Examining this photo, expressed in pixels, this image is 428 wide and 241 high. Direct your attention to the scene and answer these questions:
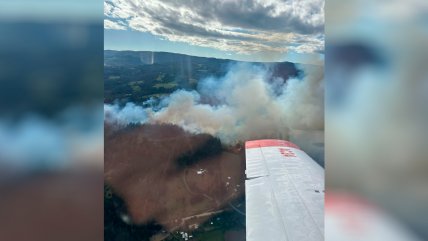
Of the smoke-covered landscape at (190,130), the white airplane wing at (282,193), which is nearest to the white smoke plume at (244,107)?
the smoke-covered landscape at (190,130)

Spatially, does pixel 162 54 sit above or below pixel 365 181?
above

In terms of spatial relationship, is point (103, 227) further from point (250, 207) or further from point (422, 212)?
point (422, 212)

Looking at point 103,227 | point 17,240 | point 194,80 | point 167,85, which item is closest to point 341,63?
point 194,80

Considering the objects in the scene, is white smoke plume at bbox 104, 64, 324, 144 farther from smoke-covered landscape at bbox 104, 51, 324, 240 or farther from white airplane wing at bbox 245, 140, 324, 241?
white airplane wing at bbox 245, 140, 324, 241

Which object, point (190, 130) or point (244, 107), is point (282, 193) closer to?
point (244, 107)

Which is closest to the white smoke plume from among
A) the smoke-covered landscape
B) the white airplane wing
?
the smoke-covered landscape

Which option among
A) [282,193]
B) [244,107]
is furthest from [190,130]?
[282,193]
